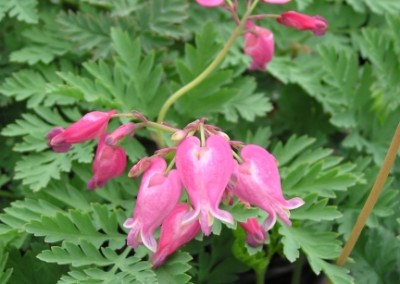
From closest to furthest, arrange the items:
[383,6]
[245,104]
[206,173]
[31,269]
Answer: [206,173] → [31,269] → [245,104] → [383,6]

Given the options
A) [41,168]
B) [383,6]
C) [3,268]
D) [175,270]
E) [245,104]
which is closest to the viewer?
[175,270]

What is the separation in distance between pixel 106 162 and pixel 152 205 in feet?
0.74

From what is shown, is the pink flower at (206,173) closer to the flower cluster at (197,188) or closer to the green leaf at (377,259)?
the flower cluster at (197,188)

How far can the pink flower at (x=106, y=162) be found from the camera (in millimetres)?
1471

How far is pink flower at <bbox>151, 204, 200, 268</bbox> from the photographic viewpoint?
52.4 inches

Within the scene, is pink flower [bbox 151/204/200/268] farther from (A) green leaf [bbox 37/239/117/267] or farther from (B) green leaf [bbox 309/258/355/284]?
(B) green leaf [bbox 309/258/355/284]

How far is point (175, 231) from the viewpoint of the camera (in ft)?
4.38

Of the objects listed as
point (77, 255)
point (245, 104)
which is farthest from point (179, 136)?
point (245, 104)

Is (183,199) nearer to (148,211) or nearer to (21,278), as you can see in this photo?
(148,211)

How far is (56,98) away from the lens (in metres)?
1.88

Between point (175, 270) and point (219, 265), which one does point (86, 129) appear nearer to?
point (175, 270)

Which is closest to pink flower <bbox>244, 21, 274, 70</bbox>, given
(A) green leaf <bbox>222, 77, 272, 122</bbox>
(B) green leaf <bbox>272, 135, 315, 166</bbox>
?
(A) green leaf <bbox>222, 77, 272, 122</bbox>

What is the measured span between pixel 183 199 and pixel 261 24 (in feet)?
2.82

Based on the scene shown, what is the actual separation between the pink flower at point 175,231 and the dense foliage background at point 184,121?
0.19 feet
